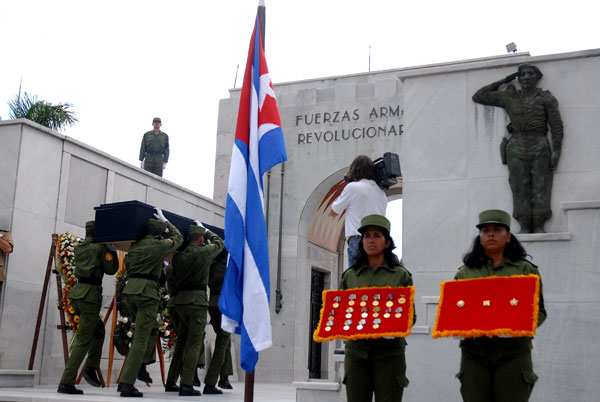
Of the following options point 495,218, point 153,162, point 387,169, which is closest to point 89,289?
point 387,169

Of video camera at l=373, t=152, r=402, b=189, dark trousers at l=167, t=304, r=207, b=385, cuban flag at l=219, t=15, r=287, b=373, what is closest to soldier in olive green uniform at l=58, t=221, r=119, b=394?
dark trousers at l=167, t=304, r=207, b=385

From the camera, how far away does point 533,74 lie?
325 inches

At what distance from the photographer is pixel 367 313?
4977 mm

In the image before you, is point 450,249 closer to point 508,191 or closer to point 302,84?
point 508,191

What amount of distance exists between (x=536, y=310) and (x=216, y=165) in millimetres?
13101

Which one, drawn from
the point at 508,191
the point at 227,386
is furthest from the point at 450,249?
the point at 227,386

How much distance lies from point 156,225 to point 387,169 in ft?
11.0

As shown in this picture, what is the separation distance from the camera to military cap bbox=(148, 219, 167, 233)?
9141mm

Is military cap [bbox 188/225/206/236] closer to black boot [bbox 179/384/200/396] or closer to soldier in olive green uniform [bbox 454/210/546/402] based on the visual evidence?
black boot [bbox 179/384/200/396]

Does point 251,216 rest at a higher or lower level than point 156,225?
lower

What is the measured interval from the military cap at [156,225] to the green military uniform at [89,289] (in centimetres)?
79

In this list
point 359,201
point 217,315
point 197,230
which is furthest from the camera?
point 217,315

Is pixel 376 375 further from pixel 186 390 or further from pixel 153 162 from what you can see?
pixel 153 162

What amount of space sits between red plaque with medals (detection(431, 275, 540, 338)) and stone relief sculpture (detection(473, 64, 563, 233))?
10.9 ft
